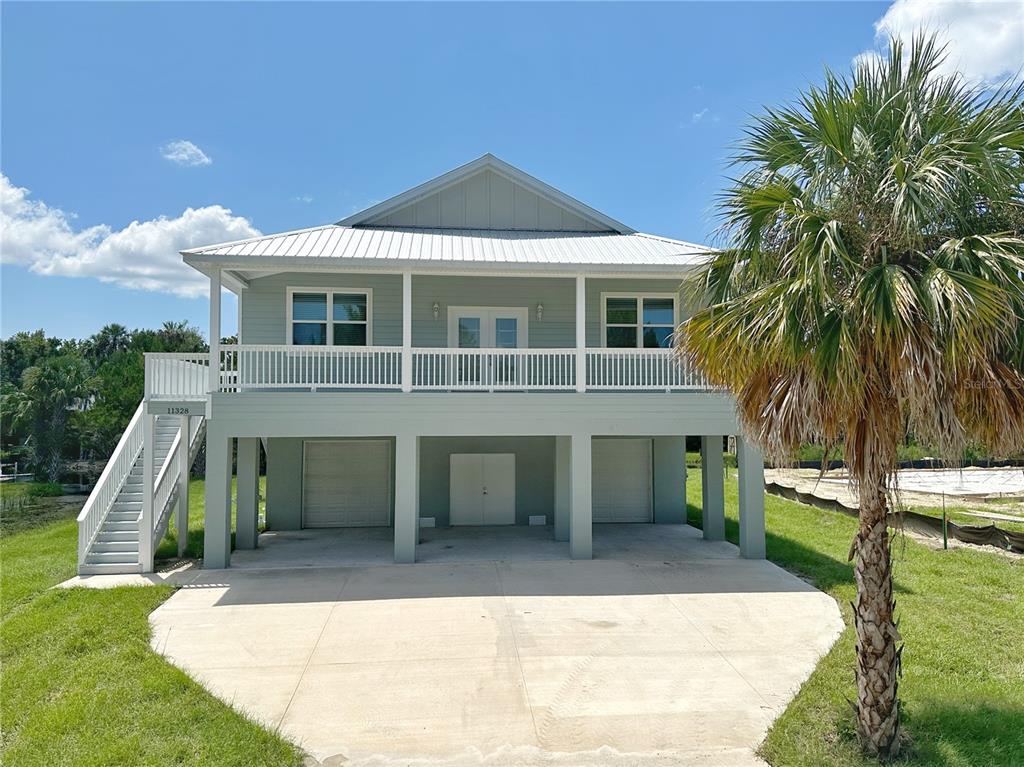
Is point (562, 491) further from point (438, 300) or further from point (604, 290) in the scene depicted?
point (438, 300)

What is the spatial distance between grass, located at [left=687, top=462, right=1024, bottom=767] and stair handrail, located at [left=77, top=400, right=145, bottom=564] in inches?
431

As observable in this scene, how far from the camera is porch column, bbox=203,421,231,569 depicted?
36.4 feet

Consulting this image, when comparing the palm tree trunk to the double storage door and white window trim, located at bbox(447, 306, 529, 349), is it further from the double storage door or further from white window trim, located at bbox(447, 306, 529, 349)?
the double storage door

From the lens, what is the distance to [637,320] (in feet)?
47.8

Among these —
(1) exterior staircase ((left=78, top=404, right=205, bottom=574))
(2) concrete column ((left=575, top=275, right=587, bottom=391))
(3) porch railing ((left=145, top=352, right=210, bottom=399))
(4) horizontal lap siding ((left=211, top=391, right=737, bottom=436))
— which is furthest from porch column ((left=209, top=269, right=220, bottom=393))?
(2) concrete column ((left=575, top=275, right=587, bottom=391))

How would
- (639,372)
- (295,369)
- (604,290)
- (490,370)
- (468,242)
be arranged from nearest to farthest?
(490,370)
(295,369)
(639,372)
(468,242)
(604,290)

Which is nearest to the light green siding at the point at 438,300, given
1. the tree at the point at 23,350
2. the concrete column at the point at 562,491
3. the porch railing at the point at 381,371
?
the porch railing at the point at 381,371

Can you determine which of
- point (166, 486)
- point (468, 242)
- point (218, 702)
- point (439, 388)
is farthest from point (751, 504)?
point (166, 486)

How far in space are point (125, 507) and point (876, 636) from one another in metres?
12.4

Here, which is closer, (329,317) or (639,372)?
(639,372)

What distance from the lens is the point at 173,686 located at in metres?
6.31

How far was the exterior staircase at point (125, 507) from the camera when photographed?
1104cm

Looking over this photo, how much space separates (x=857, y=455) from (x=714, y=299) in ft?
6.60

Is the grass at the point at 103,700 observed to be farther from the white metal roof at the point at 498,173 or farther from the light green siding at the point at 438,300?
the white metal roof at the point at 498,173
